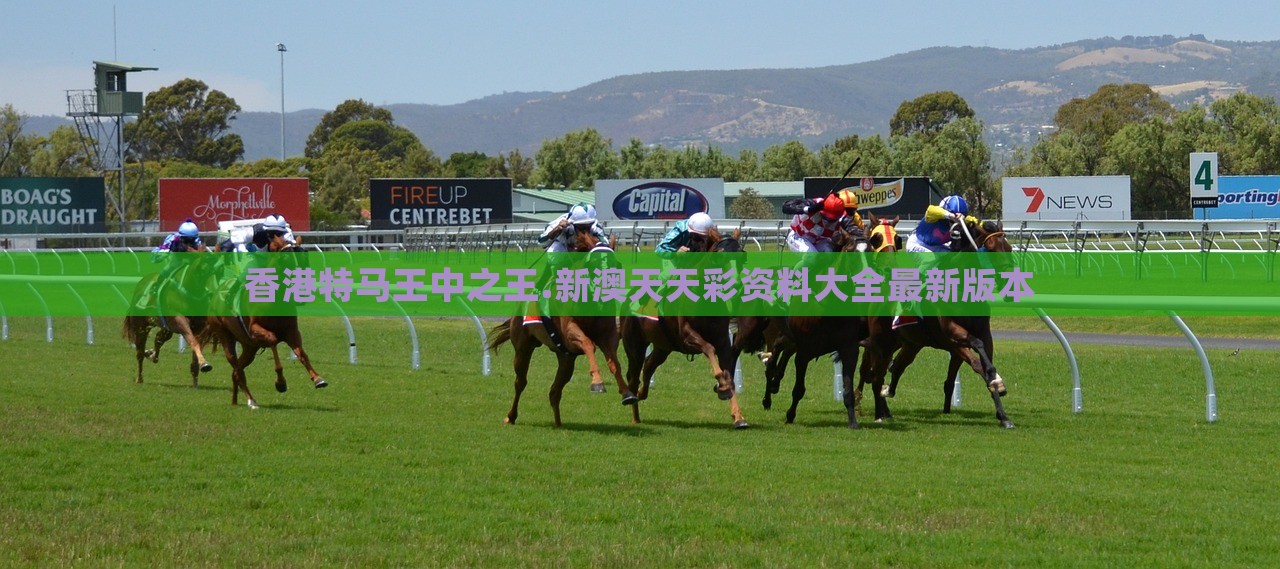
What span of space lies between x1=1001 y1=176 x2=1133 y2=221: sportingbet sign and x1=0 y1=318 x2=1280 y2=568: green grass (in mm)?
40737

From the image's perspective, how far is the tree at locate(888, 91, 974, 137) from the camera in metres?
121

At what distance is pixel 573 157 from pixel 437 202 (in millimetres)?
39585

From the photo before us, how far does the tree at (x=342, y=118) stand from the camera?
138 metres

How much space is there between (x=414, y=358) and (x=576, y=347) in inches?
271

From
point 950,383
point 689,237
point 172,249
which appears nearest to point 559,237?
point 689,237

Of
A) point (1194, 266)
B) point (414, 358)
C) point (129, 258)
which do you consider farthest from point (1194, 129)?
point (414, 358)

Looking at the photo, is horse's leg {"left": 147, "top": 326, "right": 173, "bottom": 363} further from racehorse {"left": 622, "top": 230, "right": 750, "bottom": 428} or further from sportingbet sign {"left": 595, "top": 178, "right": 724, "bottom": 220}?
sportingbet sign {"left": 595, "top": 178, "right": 724, "bottom": 220}

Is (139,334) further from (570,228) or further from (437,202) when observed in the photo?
(437,202)

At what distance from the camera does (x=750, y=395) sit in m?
14.7

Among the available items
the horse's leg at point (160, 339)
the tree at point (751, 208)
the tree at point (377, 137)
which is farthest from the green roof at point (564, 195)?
the horse's leg at point (160, 339)

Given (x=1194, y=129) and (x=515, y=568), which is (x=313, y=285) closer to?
(x=515, y=568)

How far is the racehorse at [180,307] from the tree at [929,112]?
10842cm

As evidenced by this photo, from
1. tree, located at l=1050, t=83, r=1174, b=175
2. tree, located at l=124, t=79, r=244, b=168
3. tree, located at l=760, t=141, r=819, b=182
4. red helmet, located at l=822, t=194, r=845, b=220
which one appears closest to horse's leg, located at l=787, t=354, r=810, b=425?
red helmet, located at l=822, t=194, r=845, b=220

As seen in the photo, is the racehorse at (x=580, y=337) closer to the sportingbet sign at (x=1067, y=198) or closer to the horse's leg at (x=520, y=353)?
the horse's leg at (x=520, y=353)
